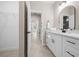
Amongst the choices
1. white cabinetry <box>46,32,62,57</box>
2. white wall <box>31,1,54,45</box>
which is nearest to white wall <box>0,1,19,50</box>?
white wall <box>31,1,54,45</box>

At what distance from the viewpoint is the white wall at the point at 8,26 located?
3812mm

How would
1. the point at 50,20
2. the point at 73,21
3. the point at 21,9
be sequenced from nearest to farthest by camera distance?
1. the point at 21,9
2. the point at 73,21
3. the point at 50,20

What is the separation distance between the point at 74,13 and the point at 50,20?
213 cm

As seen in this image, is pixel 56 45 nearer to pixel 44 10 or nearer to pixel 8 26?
pixel 8 26

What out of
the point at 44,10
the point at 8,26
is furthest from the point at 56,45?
the point at 44,10

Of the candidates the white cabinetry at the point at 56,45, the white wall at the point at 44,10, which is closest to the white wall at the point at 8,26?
the white wall at the point at 44,10

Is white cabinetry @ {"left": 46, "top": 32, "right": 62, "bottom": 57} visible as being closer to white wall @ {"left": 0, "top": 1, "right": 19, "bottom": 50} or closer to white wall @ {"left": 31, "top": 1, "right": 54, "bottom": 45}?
white wall @ {"left": 0, "top": 1, "right": 19, "bottom": 50}

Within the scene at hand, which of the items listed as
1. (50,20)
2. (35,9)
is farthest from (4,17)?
(50,20)

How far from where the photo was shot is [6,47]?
12.5ft

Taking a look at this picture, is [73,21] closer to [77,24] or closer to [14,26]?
[77,24]

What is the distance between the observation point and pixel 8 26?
3896mm

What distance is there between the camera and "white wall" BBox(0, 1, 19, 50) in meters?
3.81

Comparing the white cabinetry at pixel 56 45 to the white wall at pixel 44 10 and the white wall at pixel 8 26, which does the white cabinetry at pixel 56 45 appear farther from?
the white wall at pixel 44 10

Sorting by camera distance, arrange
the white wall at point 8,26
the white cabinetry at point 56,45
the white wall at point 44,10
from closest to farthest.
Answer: the white cabinetry at point 56,45 → the white wall at point 8,26 → the white wall at point 44,10
